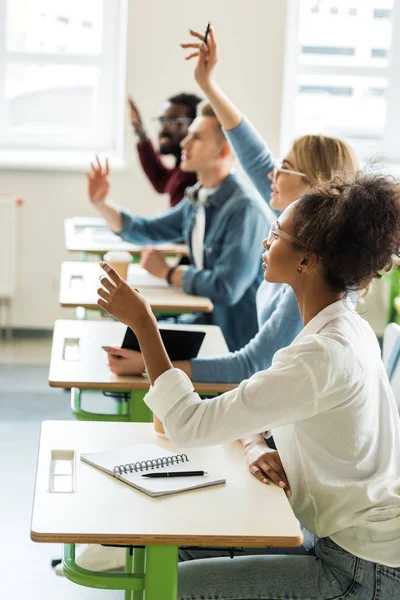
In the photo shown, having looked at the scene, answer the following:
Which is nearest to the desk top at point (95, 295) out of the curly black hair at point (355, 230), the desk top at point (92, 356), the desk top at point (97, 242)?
the desk top at point (92, 356)

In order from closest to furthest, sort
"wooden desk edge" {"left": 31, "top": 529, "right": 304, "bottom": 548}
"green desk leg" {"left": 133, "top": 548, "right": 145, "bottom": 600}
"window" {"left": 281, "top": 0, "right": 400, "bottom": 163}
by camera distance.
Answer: "wooden desk edge" {"left": 31, "top": 529, "right": 304, "bottom": 548}
"green desk leg" {"left": 133, "top": 548, "right": 145, "bottom": 600}
"window" {"left": 281, "top": 0, "right": 400, "bottom": 163}

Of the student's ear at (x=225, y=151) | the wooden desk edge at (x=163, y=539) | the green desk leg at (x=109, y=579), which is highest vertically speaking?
the student's ear at (x=225, y=151)

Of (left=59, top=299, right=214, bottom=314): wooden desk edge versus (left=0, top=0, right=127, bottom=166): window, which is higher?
(left=0, top=0, right=127, bottom=166): window

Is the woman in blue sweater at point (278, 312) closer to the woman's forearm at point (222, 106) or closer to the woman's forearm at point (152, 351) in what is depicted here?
the woman's forearm at point (222, 106)

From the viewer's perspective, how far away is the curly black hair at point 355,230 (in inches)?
64.4

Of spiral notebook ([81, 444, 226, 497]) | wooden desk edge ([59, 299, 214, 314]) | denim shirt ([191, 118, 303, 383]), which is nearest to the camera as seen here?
spiral notebook ([81, 444, 226, 497])

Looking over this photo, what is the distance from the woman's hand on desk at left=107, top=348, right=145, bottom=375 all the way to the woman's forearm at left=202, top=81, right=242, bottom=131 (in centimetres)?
93

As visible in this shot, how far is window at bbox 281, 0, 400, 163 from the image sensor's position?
19.5 ft

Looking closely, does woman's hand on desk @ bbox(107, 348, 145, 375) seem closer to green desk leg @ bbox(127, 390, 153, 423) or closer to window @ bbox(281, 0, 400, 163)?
green desk leg @ bbox(127, 390, 153, 423)

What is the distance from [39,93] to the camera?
5.93 metres

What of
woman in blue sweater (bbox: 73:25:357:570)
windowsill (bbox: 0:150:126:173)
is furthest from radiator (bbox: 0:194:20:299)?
woman in blue sweater (bbox: 73:25:357:570)

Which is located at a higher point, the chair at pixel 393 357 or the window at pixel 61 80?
the window at pixel 61 80

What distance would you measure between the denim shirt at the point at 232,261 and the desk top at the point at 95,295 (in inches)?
2.9

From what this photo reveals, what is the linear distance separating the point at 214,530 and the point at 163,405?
0.79 feet
